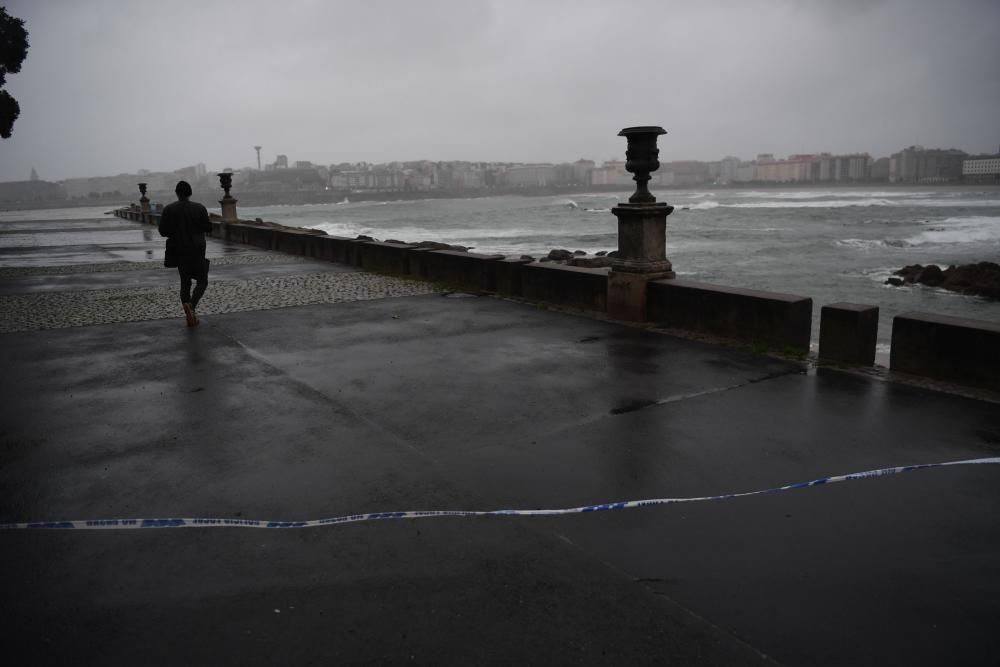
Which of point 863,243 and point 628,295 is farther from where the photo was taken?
point 863,243

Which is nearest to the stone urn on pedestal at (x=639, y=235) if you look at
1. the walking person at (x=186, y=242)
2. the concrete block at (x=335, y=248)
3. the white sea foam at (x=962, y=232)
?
the walking person at (x=186, y=242)

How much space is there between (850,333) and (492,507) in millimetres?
4277

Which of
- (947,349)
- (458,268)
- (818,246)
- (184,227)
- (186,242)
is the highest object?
(184,227)

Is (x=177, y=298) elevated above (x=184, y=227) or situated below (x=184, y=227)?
below

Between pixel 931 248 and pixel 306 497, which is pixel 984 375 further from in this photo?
pixel 931 248

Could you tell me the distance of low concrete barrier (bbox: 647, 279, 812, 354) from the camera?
23.4ft

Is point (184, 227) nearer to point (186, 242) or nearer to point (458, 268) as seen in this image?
point (186, 242)

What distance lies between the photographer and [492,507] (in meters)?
3.83

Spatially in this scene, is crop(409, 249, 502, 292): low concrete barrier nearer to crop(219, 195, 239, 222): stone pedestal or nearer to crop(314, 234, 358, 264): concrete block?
crop(314, 234, 358, 264): concrete block

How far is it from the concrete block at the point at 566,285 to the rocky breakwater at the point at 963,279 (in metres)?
20.4

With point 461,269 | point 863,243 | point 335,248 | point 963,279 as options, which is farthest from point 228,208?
point 863,243

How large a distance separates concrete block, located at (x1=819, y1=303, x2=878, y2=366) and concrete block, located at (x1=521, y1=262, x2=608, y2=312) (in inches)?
123

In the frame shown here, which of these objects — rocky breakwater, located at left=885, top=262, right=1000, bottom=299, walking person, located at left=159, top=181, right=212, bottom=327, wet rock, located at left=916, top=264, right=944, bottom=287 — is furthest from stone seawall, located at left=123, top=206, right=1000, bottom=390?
wet rock, located at left=916, top=264, right=944, bottom=287

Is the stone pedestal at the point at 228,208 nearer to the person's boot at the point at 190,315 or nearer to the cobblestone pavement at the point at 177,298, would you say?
the cobblestone pavement at the point at 177,298
